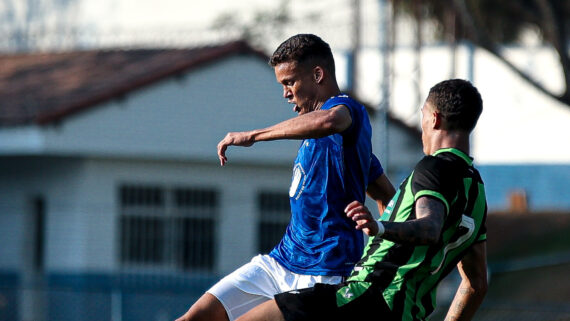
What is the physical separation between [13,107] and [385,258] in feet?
51.7

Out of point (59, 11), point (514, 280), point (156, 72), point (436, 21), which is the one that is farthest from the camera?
point (59, 11)

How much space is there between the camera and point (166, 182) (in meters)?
20.8

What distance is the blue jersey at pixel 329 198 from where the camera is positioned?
5.54 meters

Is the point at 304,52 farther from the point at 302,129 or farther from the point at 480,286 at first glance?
the point at 480,286

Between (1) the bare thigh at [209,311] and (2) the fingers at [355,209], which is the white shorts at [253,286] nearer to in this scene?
(1) the bare thigh at [209,311]

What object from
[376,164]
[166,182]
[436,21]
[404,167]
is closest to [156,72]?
[166,182]

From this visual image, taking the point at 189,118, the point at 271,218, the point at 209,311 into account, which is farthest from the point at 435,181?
the point at 271,218

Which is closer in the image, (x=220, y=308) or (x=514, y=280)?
(x=220, y=308)

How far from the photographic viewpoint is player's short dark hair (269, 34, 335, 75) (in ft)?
18.6

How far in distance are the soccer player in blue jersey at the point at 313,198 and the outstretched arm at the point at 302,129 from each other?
0.21 feet

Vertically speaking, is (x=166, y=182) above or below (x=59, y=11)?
below

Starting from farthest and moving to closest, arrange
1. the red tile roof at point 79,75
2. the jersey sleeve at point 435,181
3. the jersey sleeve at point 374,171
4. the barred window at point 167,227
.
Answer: the barred window at point 167,227
the red tile roof at point 79,75
the jersey sleeve at point 374,171
the jersey sleeve at point 435,181

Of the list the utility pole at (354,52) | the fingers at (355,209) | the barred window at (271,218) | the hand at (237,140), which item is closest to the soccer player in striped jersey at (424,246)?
the fingers at (355,209)

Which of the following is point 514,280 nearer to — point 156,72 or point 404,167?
point 404,167
